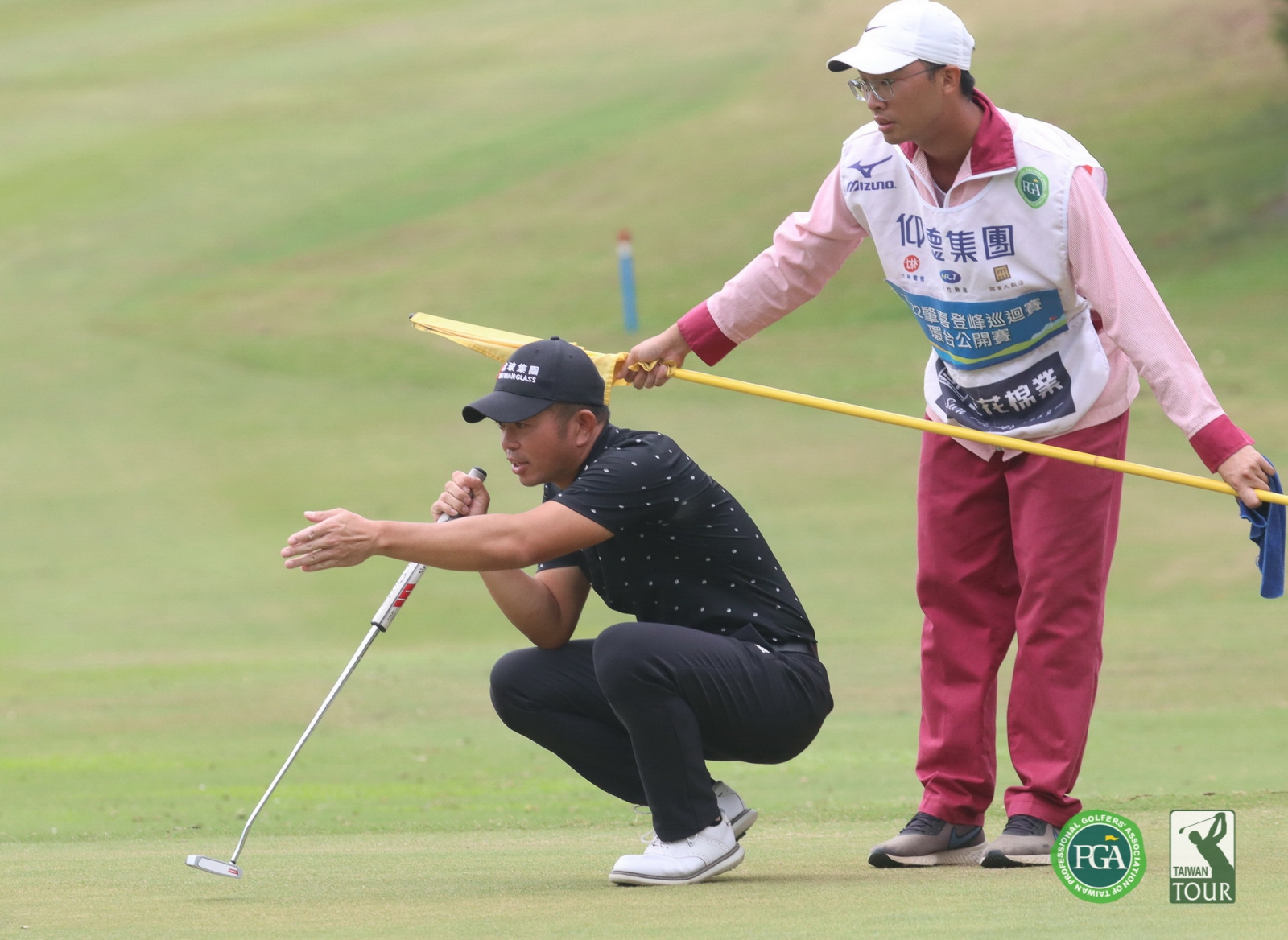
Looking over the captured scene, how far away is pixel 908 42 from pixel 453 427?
33.1 ft

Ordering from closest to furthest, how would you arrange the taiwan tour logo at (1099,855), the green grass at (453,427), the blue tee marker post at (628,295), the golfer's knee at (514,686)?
the taiwan tour logo at (1099,855)
the golfer's knee at (514,686)
the green grass at (453,427)
the blue tee marker post at (628,295)

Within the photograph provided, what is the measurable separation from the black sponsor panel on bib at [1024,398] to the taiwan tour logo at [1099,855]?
93 centimetres

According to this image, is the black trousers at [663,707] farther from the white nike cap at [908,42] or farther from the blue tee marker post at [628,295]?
the blue tee marker post at [628,295]

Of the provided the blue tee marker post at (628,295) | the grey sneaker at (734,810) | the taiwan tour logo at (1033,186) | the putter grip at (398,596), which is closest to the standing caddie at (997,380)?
the taiwan tour logo at (1033,186)

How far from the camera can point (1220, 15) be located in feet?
80.6

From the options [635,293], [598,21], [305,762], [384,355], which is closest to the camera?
[305,762]

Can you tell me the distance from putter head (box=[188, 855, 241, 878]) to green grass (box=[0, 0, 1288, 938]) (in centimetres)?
4

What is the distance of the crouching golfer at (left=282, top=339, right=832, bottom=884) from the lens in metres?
3.78

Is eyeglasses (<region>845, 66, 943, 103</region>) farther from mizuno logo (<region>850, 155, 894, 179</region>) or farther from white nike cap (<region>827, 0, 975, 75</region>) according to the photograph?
mizuno logo (<region>850, 155, 894, 179</region>)

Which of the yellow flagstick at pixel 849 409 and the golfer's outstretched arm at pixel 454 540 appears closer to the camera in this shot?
the golfer's outstretched arm at pixel 454 540

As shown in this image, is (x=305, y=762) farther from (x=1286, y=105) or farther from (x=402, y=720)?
(x=1286, y=105)

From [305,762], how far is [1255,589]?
5.51m

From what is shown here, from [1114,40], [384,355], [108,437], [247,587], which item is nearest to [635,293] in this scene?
[384,355]

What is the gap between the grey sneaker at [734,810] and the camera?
4.08m
